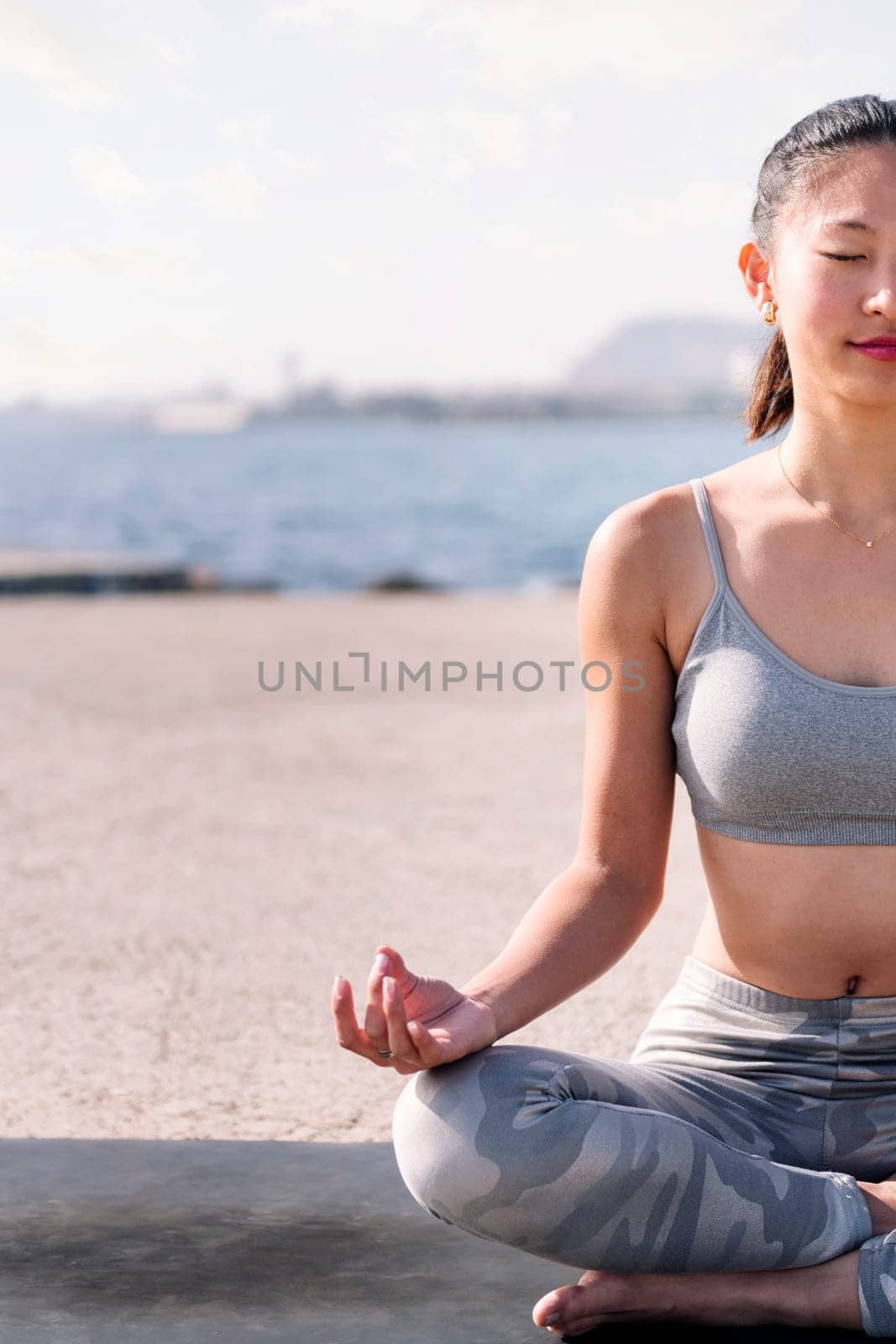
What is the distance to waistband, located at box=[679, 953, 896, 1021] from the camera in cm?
179

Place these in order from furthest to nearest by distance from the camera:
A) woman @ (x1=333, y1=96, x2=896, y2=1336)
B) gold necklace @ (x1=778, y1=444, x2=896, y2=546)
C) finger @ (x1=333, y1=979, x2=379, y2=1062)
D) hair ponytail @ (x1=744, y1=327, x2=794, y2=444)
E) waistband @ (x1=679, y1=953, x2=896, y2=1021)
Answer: hair ponytail @ (x1=744, y1=327, x2=794, y2=444)
gold necklace @ (x1=778, y1=444, x2=896, y2=546)
waistband @ (x1=679, y1=953, x2=896, y2=1021)
woman @ (x1=333, y1=96, x2=896, y2=1336)
finger @ (x1=333, y1=979, x2=379, y2=1062)

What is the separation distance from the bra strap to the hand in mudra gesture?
1.85ft

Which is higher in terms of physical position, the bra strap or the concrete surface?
the bra strap

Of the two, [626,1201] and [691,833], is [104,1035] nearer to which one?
[626,1201]

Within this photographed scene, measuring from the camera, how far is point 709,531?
1.89m

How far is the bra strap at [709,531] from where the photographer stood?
6.11 ft

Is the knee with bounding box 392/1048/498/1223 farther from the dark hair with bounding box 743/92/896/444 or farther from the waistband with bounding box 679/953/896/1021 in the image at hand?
the dark hair with bounding box 743/92/896/444

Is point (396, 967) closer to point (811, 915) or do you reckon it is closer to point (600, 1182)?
point (600, 1182)

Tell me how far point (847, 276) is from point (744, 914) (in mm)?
732

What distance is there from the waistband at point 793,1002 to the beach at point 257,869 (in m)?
0.94

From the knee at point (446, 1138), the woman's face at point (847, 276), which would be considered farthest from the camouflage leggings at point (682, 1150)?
the woman's face at point (847, 276)

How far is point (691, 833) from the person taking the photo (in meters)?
4.72

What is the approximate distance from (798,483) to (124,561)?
10237 mm

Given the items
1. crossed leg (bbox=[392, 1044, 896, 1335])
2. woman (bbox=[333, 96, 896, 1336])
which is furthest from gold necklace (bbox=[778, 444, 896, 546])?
crossed leg (bbox=[392, 1044, 896, 1335])
